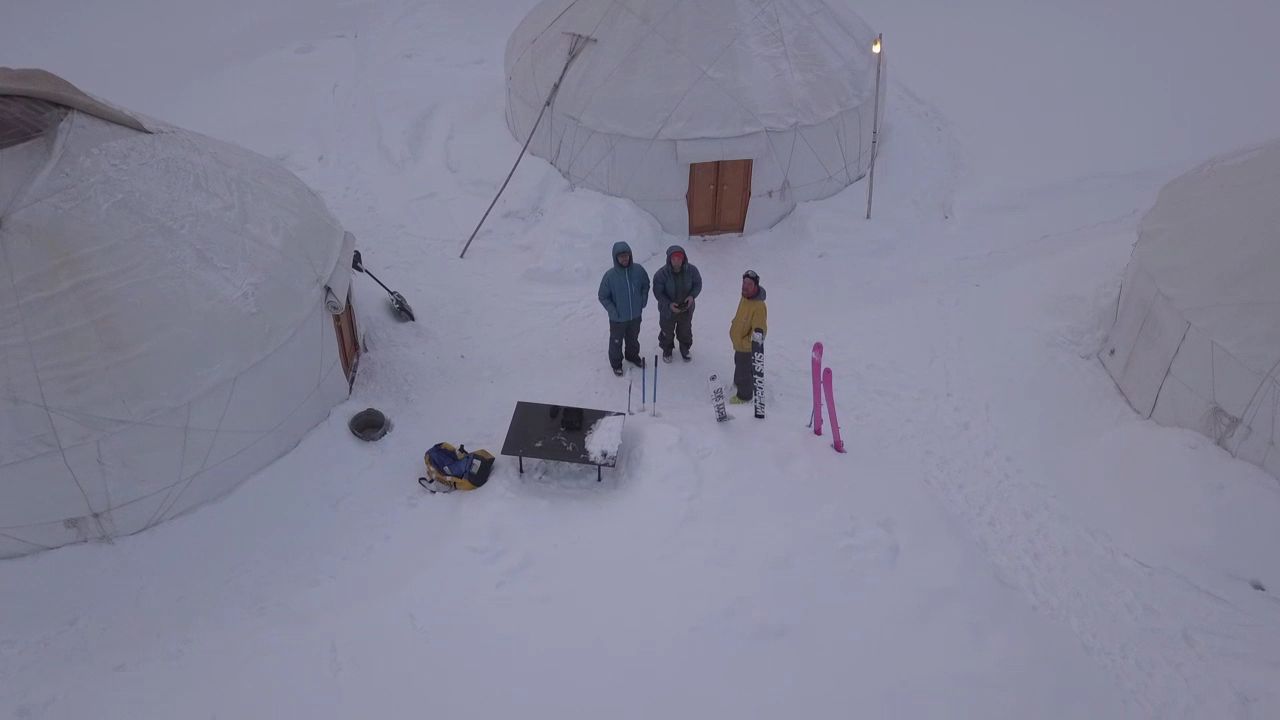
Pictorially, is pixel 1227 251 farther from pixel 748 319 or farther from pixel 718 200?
pixel 718 200

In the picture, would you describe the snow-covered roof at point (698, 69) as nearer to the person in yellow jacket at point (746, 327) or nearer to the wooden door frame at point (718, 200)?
the wooden door frame at point (718, 200)

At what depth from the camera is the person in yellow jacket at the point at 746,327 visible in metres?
6.57

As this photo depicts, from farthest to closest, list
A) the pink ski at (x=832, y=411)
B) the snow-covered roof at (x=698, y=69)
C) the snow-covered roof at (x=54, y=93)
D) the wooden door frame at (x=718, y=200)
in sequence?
the wooden door frame at (x=718, y=200)
the snow-covered roof at (x=698, y=69)
the pink ski at (x=832, y=411)
the snow-covered roof at (x=54, y=93)

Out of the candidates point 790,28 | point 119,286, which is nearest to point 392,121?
point 790,28

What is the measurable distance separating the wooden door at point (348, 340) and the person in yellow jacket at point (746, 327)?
332 cm

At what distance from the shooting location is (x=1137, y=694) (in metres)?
4.92

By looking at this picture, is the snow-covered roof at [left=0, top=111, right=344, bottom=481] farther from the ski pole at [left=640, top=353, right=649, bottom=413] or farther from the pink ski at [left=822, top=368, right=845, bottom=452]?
the pink ski at [left=822, top=368, right=845, bottom=452]

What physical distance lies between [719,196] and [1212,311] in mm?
4887

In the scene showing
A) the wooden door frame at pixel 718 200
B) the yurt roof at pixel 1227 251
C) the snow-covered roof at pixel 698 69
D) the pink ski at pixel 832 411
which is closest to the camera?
the yurt roof at pixel 1227 251

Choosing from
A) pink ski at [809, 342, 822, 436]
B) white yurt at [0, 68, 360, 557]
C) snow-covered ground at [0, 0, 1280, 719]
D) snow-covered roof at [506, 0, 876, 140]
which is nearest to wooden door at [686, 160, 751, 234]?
snow-covered ground at [0, 0, 1280, 719]

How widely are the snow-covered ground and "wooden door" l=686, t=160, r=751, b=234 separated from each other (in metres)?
0.28

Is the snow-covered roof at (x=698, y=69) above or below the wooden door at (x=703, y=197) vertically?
above

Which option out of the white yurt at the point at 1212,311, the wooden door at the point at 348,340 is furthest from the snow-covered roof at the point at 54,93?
the white yurt at the point at 1212,311

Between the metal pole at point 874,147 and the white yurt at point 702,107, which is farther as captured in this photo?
the metal pole at point 874,147
